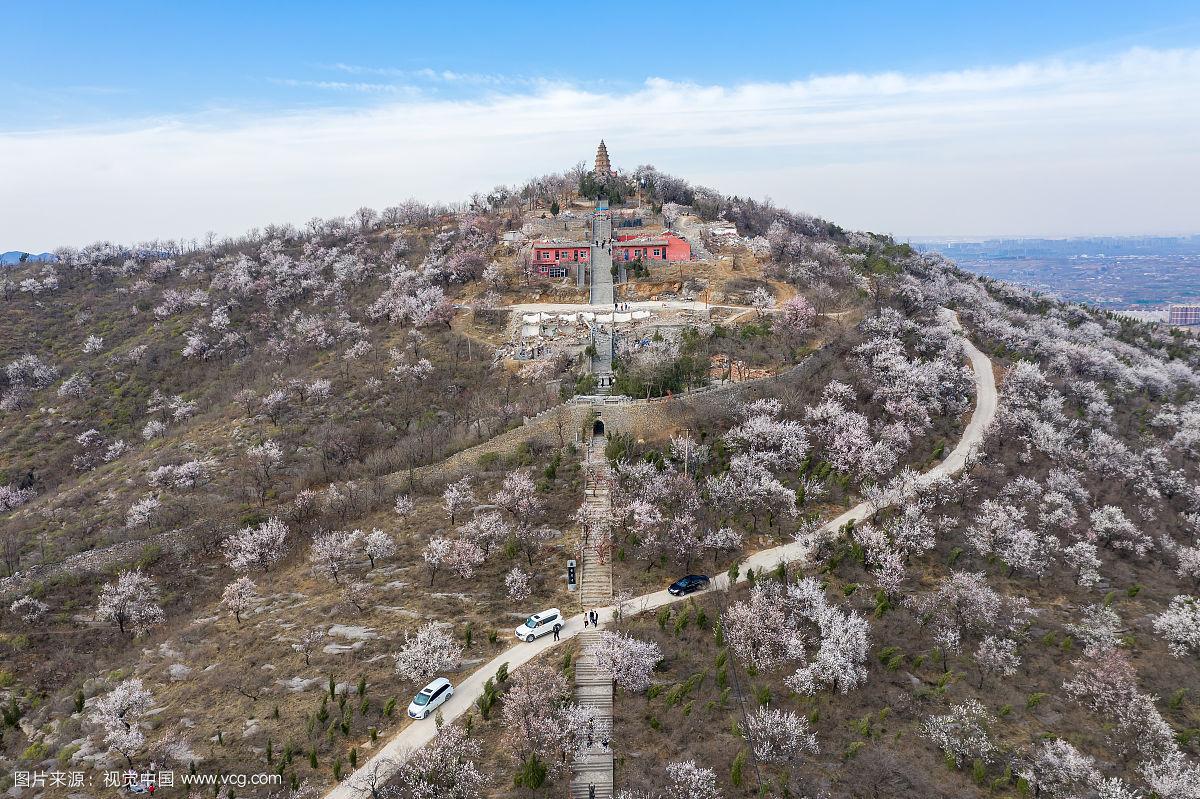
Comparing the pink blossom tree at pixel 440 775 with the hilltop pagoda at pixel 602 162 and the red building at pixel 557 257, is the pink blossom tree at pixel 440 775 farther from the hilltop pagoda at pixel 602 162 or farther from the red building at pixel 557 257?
the hilltop pagoda at pixel 602 162

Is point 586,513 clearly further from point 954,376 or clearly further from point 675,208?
point 675,208

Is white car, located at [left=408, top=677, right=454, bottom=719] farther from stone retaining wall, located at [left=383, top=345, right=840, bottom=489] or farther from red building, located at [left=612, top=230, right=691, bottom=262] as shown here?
red building, located at [left=612, top=230, right=691, bottom=262]

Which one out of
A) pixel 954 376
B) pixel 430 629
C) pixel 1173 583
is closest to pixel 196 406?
pixel 430 629

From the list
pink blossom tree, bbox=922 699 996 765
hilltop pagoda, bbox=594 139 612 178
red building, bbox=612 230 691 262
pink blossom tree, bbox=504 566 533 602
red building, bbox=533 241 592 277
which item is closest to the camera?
pink blossom tree, bbox=922 699 996 765

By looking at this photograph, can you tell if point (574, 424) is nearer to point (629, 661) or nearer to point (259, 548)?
point (629, 661)

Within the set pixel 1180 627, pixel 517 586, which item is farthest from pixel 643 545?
pixel 1180 627

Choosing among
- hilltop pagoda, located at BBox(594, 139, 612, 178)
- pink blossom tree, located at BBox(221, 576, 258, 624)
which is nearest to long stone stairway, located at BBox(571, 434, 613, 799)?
pink blossom tree, located at BBox(221, 576, 258, 624)
